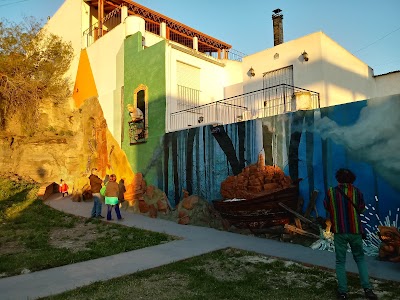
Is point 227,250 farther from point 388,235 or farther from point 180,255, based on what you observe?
point 388,235

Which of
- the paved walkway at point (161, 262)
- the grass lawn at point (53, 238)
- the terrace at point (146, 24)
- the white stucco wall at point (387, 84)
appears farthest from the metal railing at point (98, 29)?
the white stucco wall at point (387, 84)

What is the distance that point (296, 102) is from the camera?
9.25m

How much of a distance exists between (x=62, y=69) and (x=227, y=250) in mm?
18449

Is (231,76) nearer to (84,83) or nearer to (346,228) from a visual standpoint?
(84,83)

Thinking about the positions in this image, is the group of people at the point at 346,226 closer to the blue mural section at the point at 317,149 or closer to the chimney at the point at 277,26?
the blue mural section at the point at 317,149

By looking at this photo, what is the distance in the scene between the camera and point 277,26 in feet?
55.4

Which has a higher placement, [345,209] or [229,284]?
[345,209]

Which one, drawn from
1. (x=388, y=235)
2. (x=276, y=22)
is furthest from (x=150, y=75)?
(x=388, y=235)

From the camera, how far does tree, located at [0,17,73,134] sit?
63.8ft

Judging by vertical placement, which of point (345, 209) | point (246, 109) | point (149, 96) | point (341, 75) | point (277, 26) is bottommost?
point (345, 209)

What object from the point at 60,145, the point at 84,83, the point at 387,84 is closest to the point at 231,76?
the point at 387,84

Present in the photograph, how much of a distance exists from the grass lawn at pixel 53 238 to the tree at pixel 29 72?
317 inches

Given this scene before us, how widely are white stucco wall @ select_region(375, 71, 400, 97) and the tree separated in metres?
18.1

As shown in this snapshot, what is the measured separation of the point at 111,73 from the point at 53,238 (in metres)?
10.6
